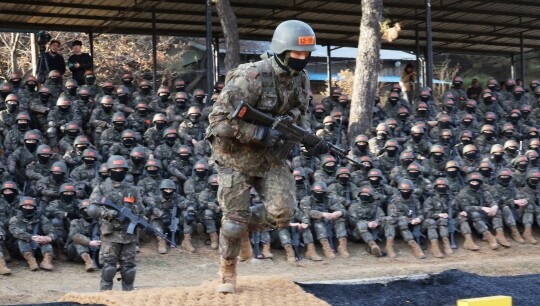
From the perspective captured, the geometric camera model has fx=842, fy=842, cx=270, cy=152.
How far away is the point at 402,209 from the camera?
44.3 feet

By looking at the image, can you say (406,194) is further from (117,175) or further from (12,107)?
(12,107)

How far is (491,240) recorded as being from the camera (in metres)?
13.7

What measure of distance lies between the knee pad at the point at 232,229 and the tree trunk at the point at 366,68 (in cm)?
944

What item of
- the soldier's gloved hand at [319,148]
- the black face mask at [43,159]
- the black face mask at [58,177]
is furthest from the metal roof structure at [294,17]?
the soldier's gloved hand at [319,148]

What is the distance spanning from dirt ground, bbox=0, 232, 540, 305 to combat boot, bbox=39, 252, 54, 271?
8 centimetres

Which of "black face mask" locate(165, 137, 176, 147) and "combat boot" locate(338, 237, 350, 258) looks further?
"black face mask" locate(165, 137, 176, 147)

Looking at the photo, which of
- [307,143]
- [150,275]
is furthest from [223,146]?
[150,275]

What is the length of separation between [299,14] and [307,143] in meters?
13.4

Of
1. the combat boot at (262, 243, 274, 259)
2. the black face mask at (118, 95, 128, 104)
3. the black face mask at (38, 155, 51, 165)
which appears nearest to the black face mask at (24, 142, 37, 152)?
the black face mask at (38, 155, 51, 165)

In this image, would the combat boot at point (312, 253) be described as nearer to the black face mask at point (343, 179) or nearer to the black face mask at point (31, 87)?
the black face mask at point (343, 179)

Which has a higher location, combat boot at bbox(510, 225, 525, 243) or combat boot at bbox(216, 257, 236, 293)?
combat boot at bbox(216, 257, 236, 293)

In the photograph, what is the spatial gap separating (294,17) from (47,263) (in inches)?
401

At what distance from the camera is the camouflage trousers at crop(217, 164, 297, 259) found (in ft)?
21.1

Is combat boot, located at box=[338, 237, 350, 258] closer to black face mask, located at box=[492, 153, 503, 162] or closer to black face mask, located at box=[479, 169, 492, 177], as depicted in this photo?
black face mask, located at box=[479, 169, 492, 177]
